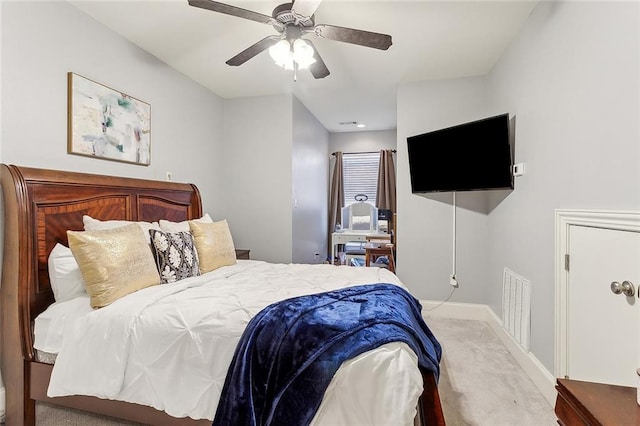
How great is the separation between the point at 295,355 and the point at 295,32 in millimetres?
1901

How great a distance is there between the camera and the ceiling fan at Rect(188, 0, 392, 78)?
172cm

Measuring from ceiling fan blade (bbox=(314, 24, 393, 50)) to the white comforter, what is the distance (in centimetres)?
166

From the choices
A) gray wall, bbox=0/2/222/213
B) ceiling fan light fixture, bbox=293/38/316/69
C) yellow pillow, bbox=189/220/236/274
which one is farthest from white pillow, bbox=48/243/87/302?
ceiling fan light fixture, bbox=293/38/316/69

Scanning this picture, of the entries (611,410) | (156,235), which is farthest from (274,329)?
(156,235)

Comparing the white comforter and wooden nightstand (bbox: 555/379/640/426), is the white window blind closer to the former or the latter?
the white comforter

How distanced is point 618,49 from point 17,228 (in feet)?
10.3

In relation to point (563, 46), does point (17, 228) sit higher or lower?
lower

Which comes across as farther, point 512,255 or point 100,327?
point 512,255

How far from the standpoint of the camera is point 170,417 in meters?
1.49

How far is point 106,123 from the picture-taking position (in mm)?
2340

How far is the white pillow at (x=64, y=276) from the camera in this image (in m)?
1.74

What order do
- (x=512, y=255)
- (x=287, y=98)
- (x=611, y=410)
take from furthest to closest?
1. (x=287, y=98)
2. (x=512, y=255)
3. (x=611, y=410)

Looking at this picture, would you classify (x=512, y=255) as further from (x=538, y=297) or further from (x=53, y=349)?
(x=53, y=349)

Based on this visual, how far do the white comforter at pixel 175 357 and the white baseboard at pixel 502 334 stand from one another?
4.65 ft
